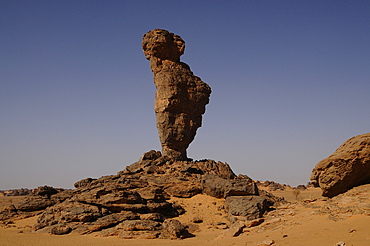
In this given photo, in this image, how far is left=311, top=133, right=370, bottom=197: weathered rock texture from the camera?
39.2 ft

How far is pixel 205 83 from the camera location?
3634cm

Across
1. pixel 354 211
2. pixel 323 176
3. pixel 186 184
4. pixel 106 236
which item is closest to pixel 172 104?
pixel 186 184

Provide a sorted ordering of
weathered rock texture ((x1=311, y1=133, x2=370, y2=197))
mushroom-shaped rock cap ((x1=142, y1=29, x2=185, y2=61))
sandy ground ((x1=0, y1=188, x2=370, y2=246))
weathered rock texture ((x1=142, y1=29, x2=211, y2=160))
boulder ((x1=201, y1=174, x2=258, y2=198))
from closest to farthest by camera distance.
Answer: sandy ground ((x1=0, y1=188, x2=370, y2=246)) → weathered rock texture ((x1=311, y1=133, x2=370, y2=197)) → boulder ((x1=201, y1=174, x2=258, y2=198)) → weathered rock texture ((x1=142, y1=29, x2=211, y2=160)) → mushroom-shaped rock cap ((x1=142, y1=29, x2=185, y2=61))

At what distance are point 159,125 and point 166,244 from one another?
839 inches

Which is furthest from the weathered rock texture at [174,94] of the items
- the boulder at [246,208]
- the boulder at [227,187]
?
the boulder at [246,208]

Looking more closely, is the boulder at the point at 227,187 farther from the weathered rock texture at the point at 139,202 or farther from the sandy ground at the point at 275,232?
the sandy ground at the point at 275,232

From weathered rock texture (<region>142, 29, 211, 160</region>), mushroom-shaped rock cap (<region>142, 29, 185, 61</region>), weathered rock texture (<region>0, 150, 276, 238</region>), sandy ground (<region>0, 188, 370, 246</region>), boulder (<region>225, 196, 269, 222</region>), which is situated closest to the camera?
sandy ground (<region>0, 188, 370, 246</region>)

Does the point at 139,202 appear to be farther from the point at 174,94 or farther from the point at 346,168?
the point at 174,94

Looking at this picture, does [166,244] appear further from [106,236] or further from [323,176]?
[323,176]

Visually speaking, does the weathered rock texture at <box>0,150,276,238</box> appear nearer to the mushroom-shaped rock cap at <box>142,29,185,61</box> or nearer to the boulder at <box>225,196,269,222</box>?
the boulder at <box>225,196,269,222</box>

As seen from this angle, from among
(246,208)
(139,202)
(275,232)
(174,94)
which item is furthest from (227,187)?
(174,94)

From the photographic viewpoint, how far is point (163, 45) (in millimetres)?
35000

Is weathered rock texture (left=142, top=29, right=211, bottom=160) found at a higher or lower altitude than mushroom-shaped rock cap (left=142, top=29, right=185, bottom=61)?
lower

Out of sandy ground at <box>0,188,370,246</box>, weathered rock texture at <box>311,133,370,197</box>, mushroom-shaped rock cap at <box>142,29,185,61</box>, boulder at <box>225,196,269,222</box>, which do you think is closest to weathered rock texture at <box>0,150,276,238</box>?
boulder at <box>225,196,269,222</box>
